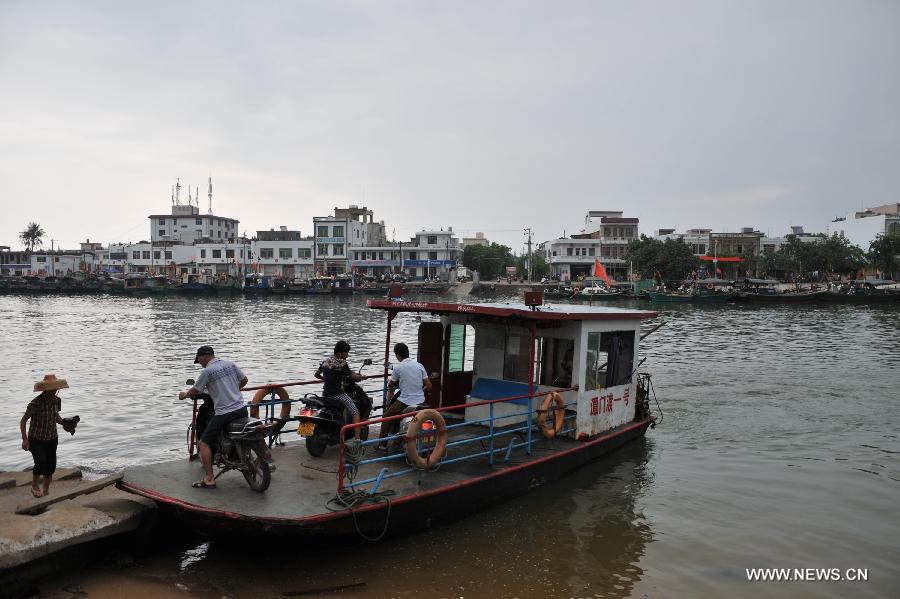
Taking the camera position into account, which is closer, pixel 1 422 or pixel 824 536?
pixel 824 536

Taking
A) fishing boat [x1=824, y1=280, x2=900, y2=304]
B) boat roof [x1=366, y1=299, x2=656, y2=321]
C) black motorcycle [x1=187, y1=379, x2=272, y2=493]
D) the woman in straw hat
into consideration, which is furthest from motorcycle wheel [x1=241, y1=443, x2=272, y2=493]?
fishing boat [x1=824, y1=280, x2=900, y2=304]

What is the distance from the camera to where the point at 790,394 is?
61.6 feet

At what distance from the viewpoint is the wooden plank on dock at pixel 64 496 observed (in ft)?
21.3

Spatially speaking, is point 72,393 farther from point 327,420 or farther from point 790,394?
point 790,394

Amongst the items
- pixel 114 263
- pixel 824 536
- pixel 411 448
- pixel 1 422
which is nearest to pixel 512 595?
pixel 411 448

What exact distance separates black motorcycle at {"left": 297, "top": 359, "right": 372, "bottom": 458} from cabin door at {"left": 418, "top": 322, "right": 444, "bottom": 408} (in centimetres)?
183

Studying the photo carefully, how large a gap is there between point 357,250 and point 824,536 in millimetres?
78243

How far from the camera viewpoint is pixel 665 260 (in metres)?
70.2

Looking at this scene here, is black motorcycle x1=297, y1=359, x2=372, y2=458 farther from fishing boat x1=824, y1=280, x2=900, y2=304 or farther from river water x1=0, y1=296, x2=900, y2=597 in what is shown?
fishing boat x1=824, y1=280, x2=900, y2=304

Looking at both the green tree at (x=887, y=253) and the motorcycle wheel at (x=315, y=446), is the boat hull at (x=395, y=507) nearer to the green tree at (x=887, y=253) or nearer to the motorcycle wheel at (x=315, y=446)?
the motorcycle wheel at (x=315, y=446)

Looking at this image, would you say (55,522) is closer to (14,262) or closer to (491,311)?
(491,311)

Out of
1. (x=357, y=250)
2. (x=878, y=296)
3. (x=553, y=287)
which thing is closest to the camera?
(x=878, y=296)

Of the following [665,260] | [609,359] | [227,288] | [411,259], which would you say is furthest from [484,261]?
[609,359]

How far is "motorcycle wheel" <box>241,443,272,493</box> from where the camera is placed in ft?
22.8
